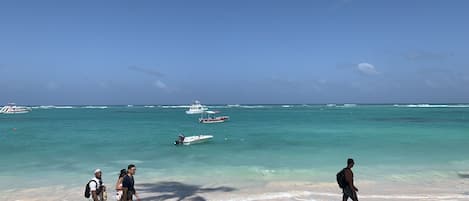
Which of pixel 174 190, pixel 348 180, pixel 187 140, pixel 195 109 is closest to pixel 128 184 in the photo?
pixel 348 180

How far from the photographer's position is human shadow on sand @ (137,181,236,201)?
1493 centimetres

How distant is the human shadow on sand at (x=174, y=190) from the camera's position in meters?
14.9

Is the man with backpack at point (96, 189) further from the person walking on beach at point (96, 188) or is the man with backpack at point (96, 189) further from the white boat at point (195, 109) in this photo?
the white boat at point (195, 109)

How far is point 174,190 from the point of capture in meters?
16.5

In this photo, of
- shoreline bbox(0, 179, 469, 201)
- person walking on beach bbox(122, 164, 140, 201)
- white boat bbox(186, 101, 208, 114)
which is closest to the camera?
person walking on beach bbox(122, 164, 140, 201)

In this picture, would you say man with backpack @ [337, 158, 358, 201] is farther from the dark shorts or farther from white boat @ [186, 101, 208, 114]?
white boat @ [186, 101, 208, 114]

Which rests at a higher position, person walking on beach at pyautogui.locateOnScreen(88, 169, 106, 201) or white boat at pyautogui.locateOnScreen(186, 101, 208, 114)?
white boat at pyautogui.locateOnScreen(186, 101, 208, 114)

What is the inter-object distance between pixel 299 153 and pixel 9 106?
14323cm

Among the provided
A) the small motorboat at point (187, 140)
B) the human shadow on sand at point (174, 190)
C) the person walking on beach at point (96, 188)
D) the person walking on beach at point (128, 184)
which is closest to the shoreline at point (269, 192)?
the human shadow on sand at point (174, 190)

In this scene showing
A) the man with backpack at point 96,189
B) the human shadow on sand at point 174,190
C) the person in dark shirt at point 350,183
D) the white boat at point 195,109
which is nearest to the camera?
the person in dark shirt at point 350,183

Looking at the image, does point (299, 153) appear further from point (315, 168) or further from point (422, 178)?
point (422, 178)

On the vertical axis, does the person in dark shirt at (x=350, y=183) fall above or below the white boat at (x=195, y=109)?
below

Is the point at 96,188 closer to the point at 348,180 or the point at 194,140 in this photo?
the point at 348,180

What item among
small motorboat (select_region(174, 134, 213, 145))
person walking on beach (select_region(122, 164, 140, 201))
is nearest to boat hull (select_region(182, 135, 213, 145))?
small motorboat (select_region(174, 134, 213, 145))
